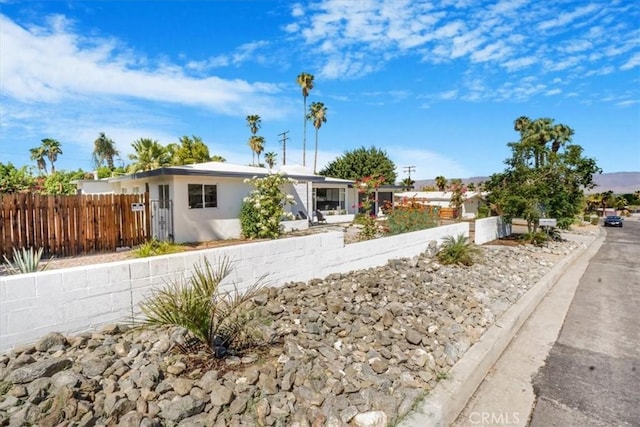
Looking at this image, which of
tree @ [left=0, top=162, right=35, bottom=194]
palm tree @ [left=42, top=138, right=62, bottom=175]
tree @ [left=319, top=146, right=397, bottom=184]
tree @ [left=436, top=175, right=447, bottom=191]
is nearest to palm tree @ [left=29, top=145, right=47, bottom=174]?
palm tree @ [left=42, top=138, right=62, bottom=175]

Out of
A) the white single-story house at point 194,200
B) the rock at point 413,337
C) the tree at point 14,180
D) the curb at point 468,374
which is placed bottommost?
the curb at point 468,374

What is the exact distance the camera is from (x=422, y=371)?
3.84m

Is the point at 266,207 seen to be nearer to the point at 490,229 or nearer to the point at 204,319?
the point at 490,229

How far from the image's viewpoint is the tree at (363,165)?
136 ft

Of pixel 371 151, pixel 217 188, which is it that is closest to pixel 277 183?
pixel 217 188

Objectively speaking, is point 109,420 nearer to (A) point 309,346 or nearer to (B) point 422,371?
(A) point 309,346

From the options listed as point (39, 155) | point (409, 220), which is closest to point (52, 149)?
point (39, 155)

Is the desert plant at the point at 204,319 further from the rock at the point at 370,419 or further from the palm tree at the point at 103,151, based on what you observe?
the palm tree at the point at 103,151

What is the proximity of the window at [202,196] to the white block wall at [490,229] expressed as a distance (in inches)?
426

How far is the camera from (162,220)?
45.2 ft

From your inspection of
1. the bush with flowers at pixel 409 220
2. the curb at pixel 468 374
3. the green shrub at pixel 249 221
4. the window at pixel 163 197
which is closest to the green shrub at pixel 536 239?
the bush with flowers at pixel 409 220

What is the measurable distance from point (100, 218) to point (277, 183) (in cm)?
598

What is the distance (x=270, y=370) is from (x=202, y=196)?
38.1 feet

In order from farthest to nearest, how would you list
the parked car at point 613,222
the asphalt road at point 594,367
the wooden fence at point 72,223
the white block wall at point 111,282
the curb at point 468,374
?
the parked car at point 613,222
the wooden fence at point 72,223
the white block wall at point 111,282
the asphalt road at point 594,367
the curb at point 468,374
